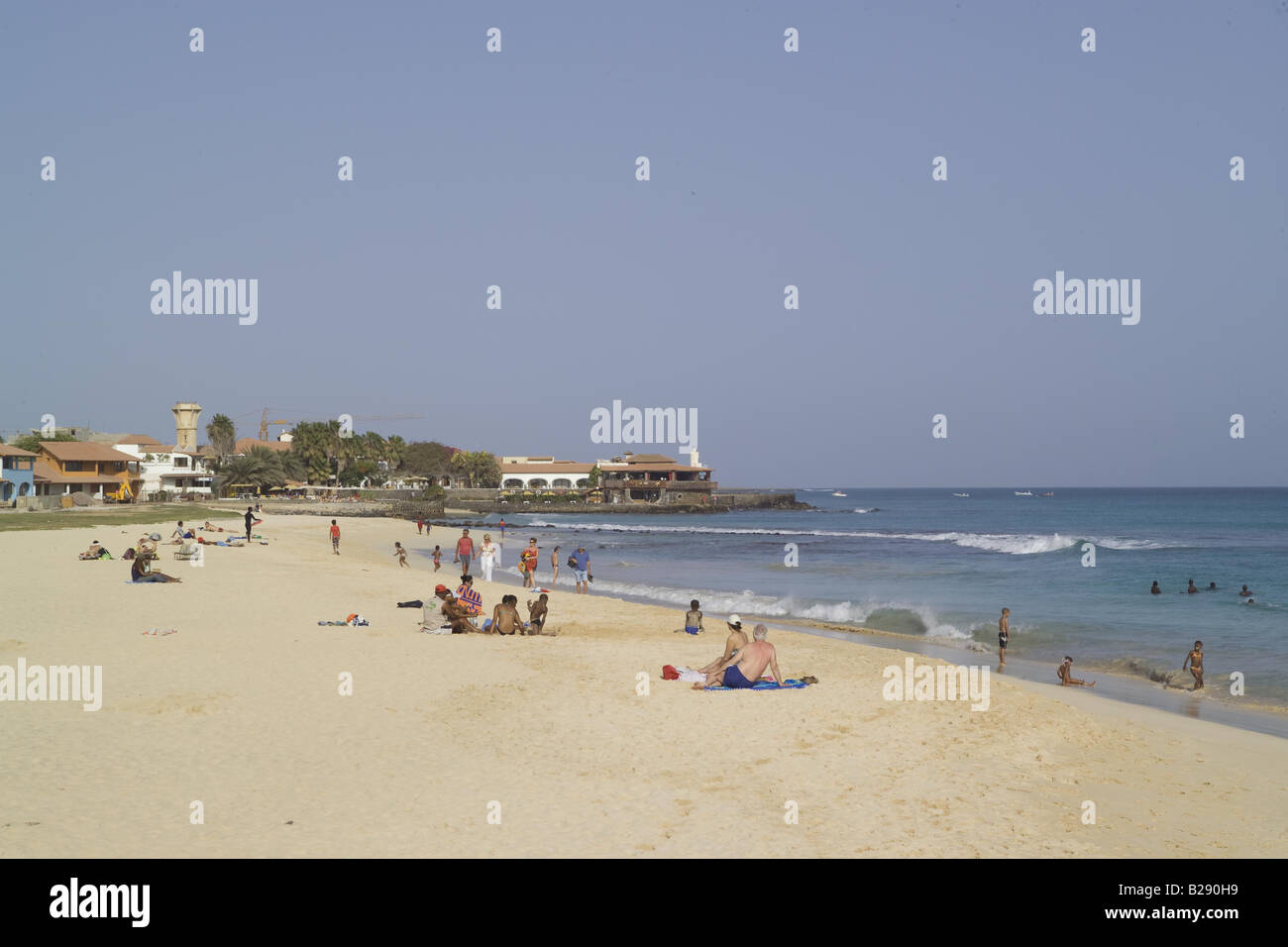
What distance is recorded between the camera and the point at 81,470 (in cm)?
7069

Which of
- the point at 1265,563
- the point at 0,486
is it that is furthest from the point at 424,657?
the point at 0,486

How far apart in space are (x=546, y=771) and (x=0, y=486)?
6701 cm

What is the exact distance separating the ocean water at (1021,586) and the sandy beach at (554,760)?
562 centimetres

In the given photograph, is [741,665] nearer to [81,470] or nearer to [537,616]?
[537,616]

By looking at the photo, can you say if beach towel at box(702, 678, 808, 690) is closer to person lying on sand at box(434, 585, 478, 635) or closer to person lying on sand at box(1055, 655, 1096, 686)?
person lying on sand at box(1055, 655, 1096, 686)

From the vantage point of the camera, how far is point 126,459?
73.7 meters

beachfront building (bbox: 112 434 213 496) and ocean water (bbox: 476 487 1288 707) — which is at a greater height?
beachfront building (bbox: 112 434 213 496)

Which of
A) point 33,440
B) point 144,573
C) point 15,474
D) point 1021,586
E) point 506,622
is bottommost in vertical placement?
point 1021,586

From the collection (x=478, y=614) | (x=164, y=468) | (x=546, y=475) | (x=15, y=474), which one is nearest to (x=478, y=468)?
(x=546, y=475)

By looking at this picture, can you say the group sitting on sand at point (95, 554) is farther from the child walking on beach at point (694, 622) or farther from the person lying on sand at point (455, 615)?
the child walking on beach at point (694, 622)

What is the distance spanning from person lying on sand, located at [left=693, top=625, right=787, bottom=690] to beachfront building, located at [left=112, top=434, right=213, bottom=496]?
86484 millimetres

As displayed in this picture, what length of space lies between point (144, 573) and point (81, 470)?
6009cm

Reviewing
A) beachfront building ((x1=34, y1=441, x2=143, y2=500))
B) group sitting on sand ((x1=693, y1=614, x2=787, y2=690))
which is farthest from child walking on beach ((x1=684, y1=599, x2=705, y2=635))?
beachfront building ((x1=34, y1=441, x2=143, y2=500))

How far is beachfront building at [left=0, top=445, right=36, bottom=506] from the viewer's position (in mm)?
60219
